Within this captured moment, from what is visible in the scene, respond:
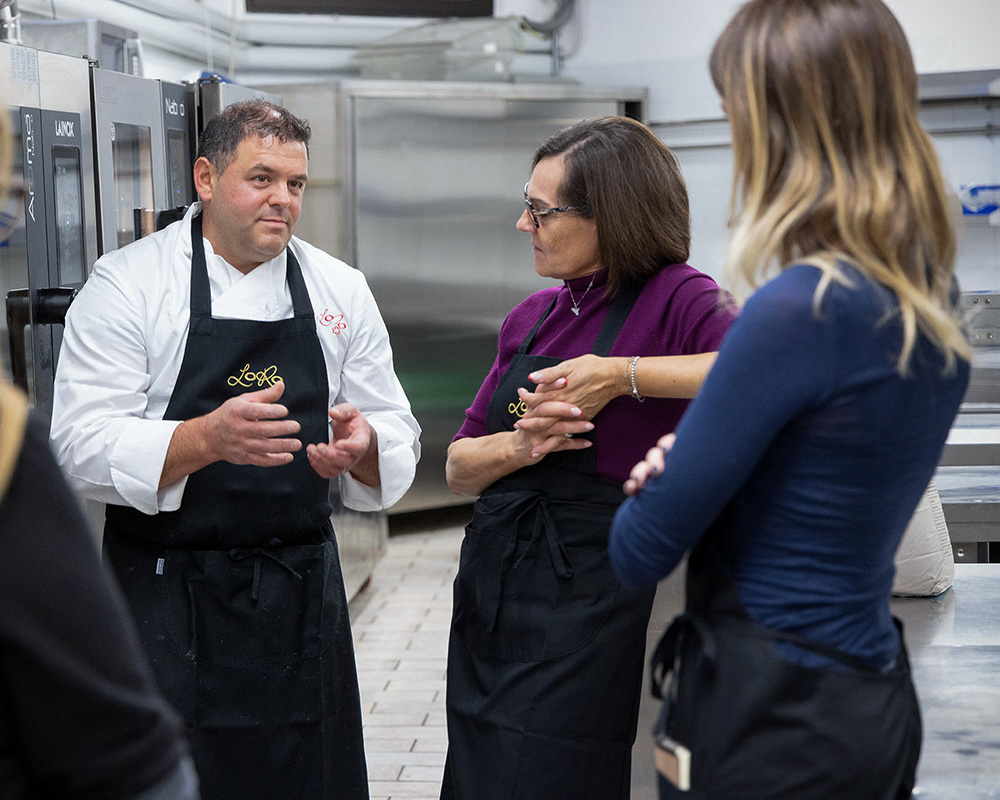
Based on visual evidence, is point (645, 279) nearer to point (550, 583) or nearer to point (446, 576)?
point (550, 583)

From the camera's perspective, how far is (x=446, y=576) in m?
4.62

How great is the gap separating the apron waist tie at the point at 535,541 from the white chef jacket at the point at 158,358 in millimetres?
330

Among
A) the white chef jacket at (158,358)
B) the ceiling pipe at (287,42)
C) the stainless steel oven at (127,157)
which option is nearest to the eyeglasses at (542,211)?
the white chef jacket at (158,358)

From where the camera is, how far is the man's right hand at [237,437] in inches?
65.3

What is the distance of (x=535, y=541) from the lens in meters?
1.78

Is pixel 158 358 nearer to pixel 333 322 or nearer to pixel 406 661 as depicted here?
pixel 333 322

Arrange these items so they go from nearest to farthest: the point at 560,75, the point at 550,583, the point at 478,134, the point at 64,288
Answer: the point at 550,583, the point at 64,288, the point at 478,134, the point at 560,75

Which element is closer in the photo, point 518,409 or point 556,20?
point 518,409

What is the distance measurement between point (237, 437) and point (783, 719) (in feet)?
3.09

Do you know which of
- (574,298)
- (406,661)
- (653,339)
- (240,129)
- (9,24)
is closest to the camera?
(653,339)

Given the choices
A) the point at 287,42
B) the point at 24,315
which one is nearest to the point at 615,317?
the point at 24,315

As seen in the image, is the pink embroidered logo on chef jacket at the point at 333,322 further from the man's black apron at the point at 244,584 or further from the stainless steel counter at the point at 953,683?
the stainless steel counter at the point at 953,683

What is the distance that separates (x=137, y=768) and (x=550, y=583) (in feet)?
3.38

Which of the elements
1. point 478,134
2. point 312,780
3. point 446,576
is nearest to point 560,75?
point 478,134
